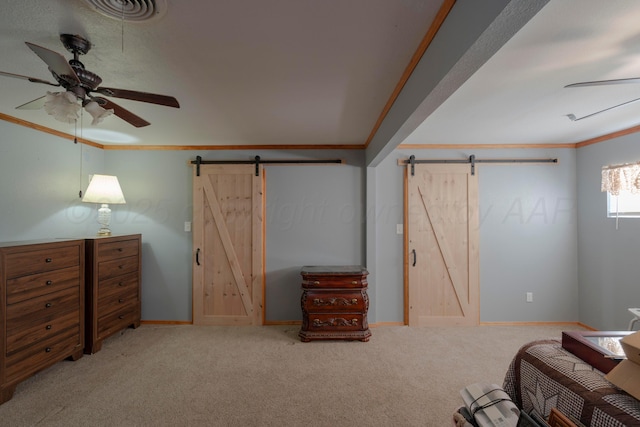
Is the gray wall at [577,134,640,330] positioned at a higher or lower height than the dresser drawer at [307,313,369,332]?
higher

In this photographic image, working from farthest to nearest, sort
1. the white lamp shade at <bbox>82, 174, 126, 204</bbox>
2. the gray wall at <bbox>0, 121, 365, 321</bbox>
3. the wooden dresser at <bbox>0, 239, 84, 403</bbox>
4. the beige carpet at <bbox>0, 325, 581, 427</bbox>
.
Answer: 1. the gray wall at <bbox>0, 121, 365, 321</bbox>
2. the white lamp shade at <bbox>82, 174, 126, 204</bbox>
3. the wooden dresser at <bbox>0, 239, 84, 403</bbox>
4. the beige carpet at <bbox>0, 325, 581, 427</bbox>

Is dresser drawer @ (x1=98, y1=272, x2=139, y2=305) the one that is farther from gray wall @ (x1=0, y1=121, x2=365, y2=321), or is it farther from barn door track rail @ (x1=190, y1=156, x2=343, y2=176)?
barn door track rail @ (x1=190, y1=156, x2=343, y2=176)

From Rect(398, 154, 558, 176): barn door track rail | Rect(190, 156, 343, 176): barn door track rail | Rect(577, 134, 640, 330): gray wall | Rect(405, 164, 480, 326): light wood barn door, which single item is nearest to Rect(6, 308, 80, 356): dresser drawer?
Rect(190, 156, 343, 176): barn door track rail

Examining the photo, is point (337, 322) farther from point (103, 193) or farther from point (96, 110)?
point (103, 193)

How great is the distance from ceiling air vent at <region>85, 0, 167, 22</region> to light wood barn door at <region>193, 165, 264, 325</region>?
8.54 feet

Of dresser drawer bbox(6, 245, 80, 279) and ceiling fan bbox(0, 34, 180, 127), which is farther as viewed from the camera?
dresser drawer bbox(6, 245, 80, 279)

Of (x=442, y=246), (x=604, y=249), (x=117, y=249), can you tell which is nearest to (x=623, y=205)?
(x=604, y=249)

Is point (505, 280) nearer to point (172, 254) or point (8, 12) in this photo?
point (172, 254)

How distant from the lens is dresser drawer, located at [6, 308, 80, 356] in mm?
2332

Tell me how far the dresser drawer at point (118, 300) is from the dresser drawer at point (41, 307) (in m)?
0.27

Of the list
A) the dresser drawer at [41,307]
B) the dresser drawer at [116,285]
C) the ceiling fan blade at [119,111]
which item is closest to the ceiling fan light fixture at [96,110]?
the ceiling fan blade at [119,111]

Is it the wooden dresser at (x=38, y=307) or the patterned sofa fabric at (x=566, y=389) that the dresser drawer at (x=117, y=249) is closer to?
the wooden dresser at (x=38, y=307)

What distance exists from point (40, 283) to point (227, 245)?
1.83m

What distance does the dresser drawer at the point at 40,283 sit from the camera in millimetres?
2350
